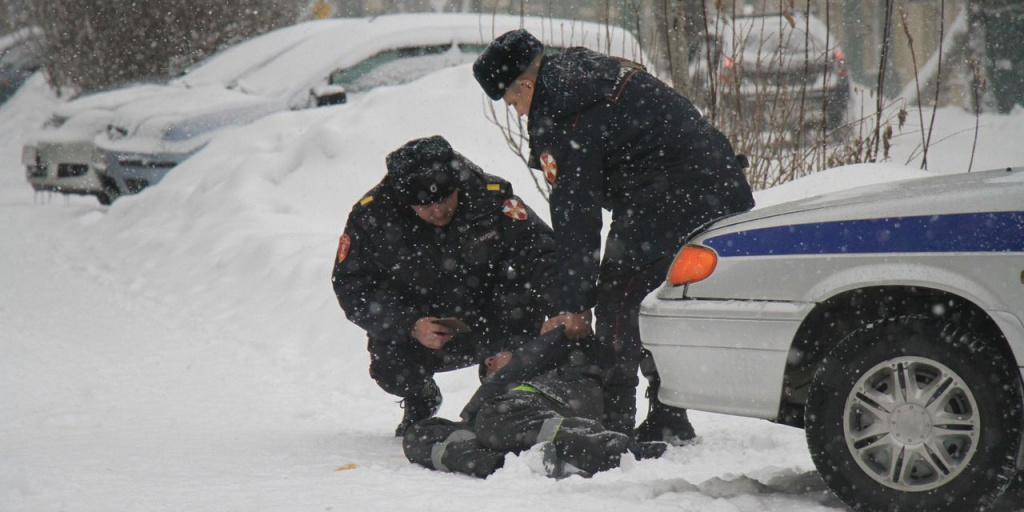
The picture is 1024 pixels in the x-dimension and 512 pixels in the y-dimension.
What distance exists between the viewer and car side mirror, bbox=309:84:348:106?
31.9ft

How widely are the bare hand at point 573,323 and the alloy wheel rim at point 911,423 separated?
46.3 inches

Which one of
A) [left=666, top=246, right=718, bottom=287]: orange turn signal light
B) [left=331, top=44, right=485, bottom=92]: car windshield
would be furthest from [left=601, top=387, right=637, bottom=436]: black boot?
[left=331, top=44, right=485, bottom=92]: car windshield

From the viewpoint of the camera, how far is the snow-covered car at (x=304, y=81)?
10398 mm

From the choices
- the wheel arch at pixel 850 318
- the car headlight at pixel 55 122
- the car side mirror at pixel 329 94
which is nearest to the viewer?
the wheel arch at pixel 850 318

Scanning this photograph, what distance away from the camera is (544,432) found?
11.6ft

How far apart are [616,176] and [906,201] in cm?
128

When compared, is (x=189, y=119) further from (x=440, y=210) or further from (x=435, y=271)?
(x=440, y=210)

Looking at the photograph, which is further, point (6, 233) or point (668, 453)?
point (6, 233)

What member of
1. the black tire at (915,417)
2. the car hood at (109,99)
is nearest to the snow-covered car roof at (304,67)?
the car hood at (109,99)

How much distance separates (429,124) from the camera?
923 cm

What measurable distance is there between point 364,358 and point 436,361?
4.78 ft

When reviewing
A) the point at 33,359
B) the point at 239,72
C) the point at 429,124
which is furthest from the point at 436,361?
the point at 239,72

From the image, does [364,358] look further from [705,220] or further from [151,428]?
[705,220]

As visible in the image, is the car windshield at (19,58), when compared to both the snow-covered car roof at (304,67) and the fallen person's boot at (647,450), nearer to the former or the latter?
the snow-covered car roof at (304,67)
